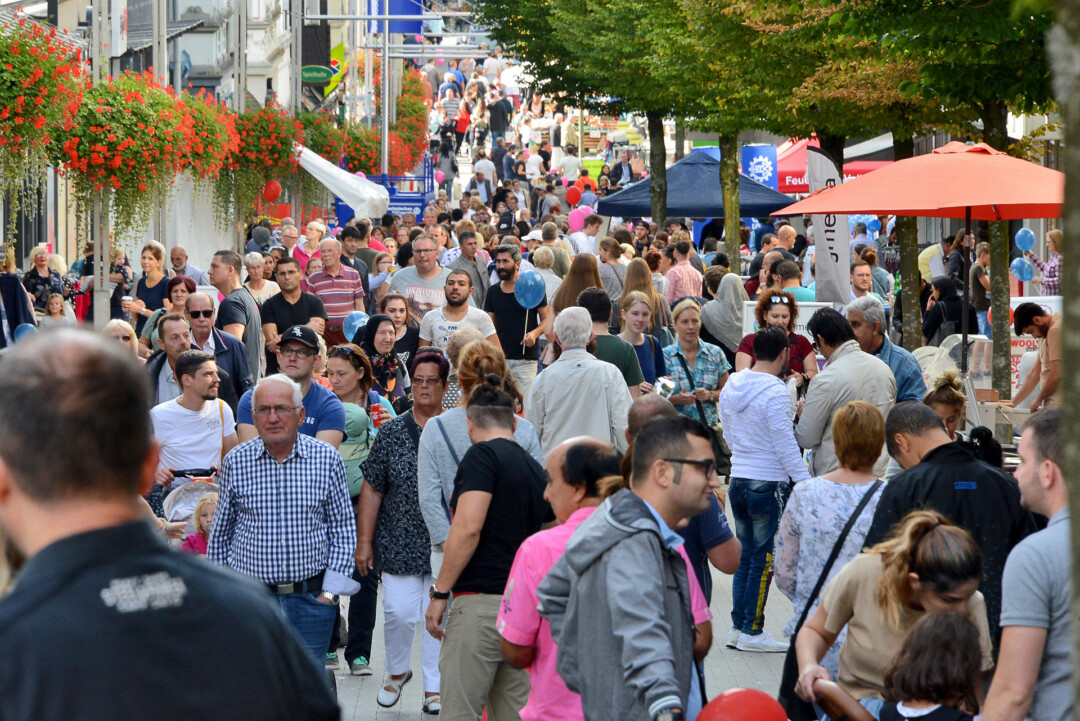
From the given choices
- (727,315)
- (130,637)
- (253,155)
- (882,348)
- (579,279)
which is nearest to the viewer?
(130,637)

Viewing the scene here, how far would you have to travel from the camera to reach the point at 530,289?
12.4m

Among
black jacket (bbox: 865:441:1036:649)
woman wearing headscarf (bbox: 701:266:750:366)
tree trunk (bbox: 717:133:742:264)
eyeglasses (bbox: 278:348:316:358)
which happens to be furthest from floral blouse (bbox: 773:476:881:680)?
tree trunk (bbox: 717:133:742:264)

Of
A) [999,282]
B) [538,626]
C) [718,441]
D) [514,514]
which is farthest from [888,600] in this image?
[999,282]

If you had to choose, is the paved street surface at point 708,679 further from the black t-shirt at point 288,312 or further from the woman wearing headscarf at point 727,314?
the woman wearing headscarf at point 727,314

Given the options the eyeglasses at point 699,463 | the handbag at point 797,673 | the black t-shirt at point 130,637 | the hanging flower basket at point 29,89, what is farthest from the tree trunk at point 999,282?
the black t-shirt at point 130,637

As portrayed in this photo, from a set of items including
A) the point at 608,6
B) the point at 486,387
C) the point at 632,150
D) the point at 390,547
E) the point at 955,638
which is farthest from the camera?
the point at 632,150

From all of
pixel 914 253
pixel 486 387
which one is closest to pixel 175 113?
pixel 914 253

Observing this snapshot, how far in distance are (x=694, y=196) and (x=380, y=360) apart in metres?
18.6

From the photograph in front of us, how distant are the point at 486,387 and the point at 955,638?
8.03 feet

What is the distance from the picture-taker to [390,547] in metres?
7.23

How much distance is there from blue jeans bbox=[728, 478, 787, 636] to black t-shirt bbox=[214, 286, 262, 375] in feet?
15.5

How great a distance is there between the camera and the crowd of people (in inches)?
79.6

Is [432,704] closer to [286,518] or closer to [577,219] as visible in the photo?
[286,518]

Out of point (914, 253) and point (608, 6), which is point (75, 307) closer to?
point (914, 253)
